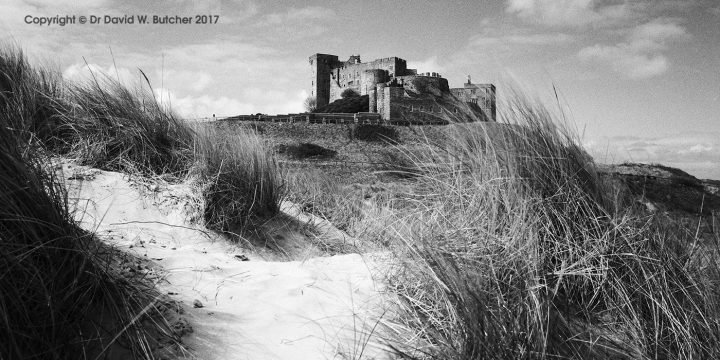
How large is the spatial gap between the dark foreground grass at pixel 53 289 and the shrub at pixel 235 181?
1613 mm

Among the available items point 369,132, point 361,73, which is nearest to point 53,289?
point 369,132

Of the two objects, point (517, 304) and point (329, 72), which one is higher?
point (329, 72)

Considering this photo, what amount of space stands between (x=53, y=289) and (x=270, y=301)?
78 cm

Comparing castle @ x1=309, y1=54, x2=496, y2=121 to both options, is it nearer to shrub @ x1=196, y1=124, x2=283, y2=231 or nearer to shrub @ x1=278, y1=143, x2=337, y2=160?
shrub @ x1=278, y1=143, x2=337, y2=160

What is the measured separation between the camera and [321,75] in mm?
47094

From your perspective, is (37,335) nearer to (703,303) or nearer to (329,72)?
(703,303)

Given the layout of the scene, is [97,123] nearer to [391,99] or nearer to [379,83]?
[391,99]

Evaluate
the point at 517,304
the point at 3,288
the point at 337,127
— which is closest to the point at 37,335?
the point at 3,288

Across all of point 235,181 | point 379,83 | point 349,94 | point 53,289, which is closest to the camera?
point 53,289

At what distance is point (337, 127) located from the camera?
25.5 metres

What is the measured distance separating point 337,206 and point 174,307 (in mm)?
3051

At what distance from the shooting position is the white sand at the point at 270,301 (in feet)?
4.97

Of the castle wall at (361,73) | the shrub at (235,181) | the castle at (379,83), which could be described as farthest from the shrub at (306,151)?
the castle wall at (361,73)

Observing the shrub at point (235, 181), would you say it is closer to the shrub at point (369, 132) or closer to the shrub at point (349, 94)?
the shrub at point (369, 132)
